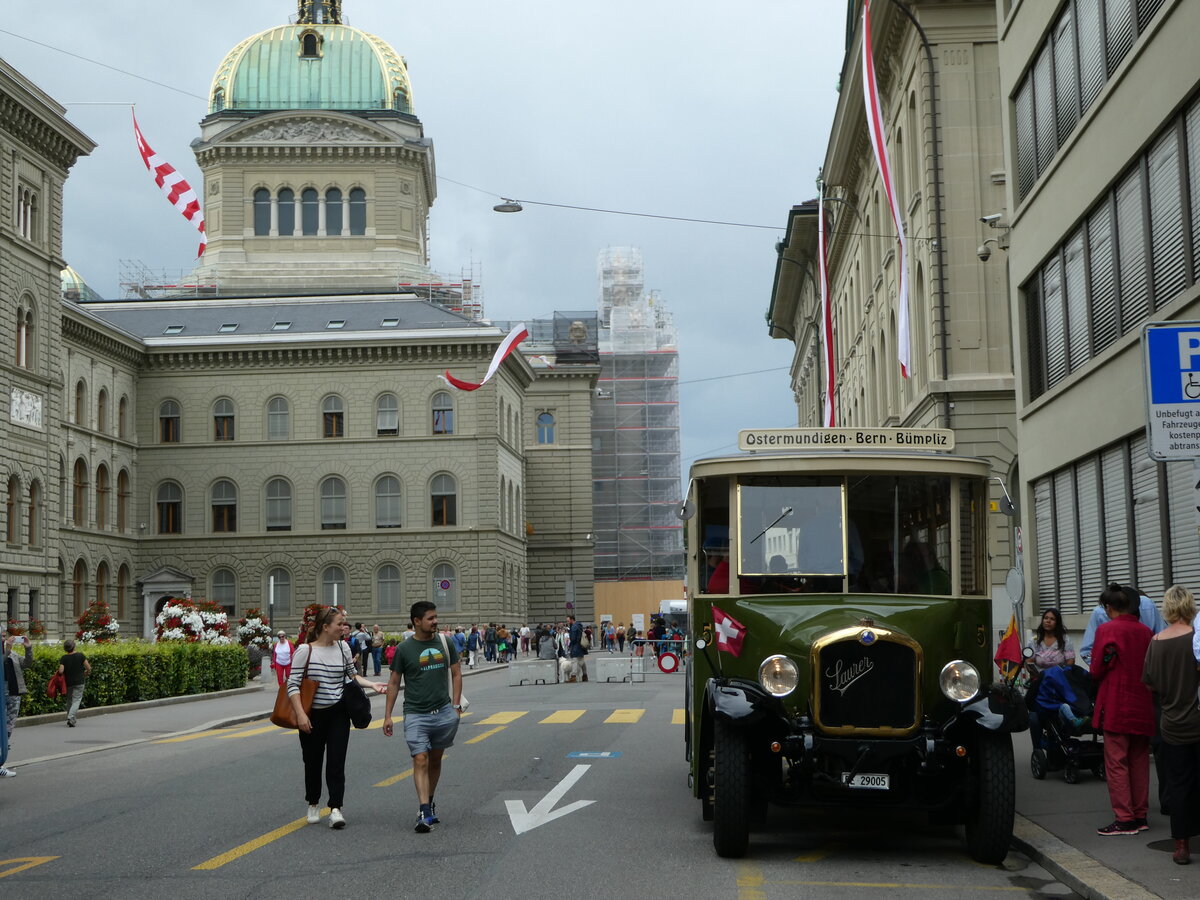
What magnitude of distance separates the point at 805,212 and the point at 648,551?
4389cm

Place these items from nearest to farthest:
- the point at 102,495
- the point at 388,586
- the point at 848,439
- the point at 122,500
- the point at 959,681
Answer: the point at 959,681
the point at 848,439
the point at 102,495
the point at 122,500
the point at 388,586

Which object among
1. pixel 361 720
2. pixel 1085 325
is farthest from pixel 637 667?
pixel 361 720

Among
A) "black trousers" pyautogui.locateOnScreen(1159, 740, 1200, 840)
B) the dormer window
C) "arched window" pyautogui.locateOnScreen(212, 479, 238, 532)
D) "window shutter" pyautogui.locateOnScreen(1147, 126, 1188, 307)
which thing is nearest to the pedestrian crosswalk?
"window shutter" pyautogui.locateOnScreen(1147, 126, 1188, 307)

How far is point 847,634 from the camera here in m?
10.4

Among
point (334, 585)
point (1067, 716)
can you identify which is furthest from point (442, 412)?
point (1067, 716)

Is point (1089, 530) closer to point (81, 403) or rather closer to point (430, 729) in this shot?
point (430, 729)

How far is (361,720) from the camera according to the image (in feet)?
39.6

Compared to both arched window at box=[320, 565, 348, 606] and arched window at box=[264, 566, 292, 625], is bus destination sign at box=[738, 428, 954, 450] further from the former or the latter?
arched window at box=[264, 566, 292, 625]

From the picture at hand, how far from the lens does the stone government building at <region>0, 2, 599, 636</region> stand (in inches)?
2815

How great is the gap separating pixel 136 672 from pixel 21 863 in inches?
869

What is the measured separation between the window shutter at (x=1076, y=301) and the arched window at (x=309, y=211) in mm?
69053

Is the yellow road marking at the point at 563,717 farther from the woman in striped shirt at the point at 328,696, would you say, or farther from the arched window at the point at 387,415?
the arched window at the point at 387,415

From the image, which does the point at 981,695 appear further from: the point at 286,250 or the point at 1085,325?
the point at 286,250

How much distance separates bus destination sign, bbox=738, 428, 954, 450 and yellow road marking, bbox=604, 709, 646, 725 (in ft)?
43.8
